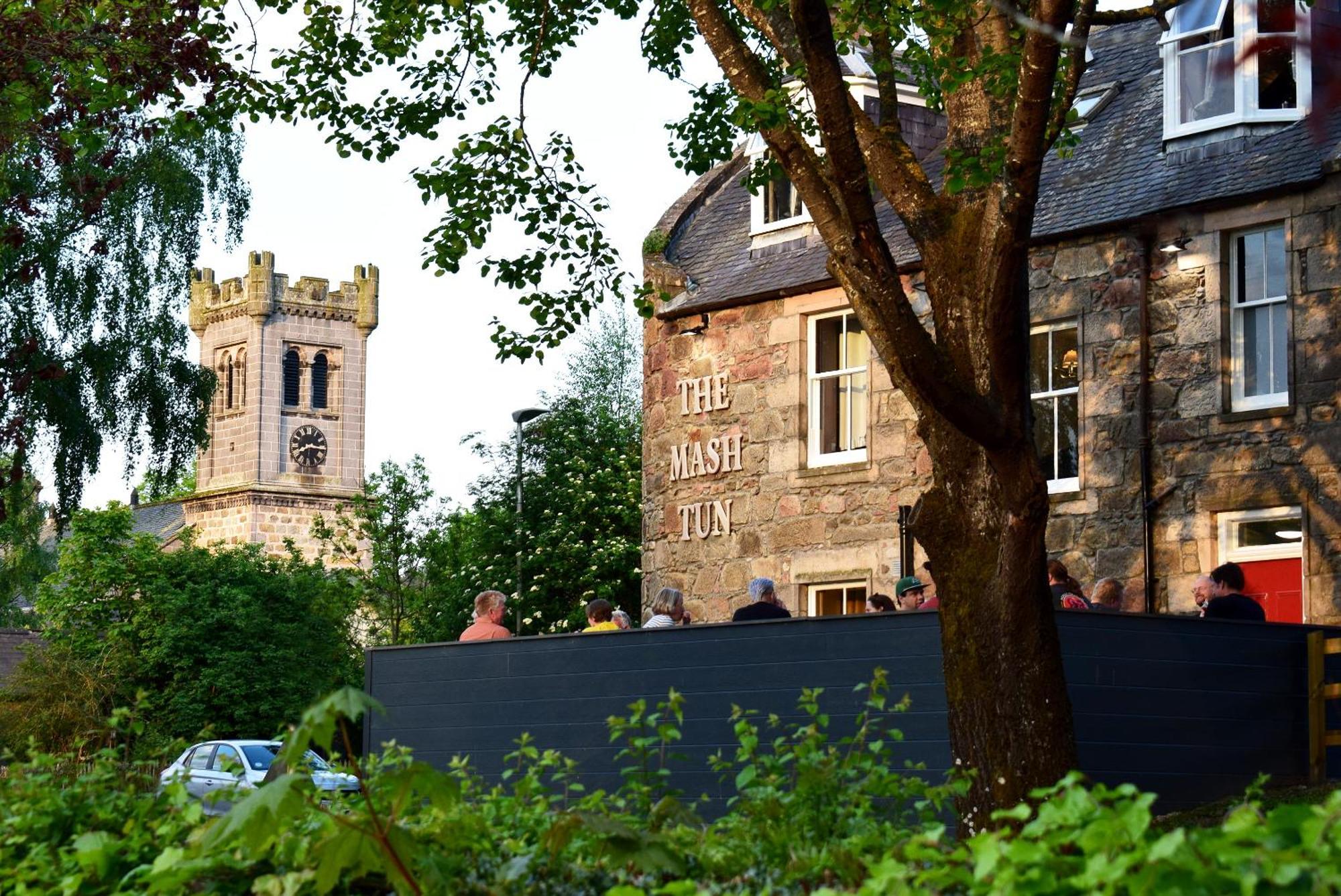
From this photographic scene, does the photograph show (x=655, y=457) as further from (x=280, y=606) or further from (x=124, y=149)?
(x=280, y=606)

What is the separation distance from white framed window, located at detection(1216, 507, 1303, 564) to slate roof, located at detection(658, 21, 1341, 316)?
3.12 m

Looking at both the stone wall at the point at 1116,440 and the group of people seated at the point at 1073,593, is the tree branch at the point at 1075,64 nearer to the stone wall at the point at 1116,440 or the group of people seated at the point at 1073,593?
the group of people seated at the point at 1073,593

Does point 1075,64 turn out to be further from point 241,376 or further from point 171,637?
point 241,376

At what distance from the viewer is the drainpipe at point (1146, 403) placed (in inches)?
724

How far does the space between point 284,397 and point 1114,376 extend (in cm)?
9266

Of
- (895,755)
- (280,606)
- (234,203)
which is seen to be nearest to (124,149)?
(234,203)

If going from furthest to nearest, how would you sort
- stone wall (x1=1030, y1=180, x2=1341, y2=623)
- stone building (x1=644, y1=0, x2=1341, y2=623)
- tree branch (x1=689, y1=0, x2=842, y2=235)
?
stone building (x1=644, y1=0, x2=1341, y2=623) < stone wall (x1=1030, y1=180, x2=1341, y2=623) < tree branch (x1=689, y1=0, x2=842, y2=235)

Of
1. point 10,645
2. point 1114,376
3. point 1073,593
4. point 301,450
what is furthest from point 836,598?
point 301,450

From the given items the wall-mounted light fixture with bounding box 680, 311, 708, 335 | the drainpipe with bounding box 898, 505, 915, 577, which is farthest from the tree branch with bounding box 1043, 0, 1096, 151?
the wall-mounted light fixture with bounding box 680, 311, 708, 335

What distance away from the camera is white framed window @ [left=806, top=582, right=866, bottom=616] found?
21.5 metres

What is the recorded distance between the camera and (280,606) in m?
43.8

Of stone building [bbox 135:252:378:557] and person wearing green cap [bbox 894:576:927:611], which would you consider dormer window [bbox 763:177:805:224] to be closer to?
person wearing green cap [bbox 894:576:927:611]

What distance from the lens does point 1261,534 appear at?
58.4ft

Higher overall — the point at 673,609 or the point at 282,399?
the point at 282,399
